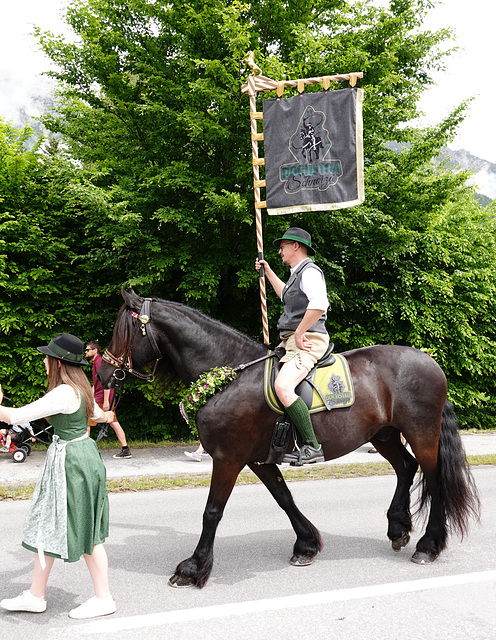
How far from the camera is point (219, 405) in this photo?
4387 mm

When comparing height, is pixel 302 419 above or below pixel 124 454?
above

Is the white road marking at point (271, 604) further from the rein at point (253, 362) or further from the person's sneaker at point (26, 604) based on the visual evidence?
the rein at point (253, 362)

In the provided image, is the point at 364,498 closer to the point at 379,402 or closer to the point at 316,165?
the point at 379,402

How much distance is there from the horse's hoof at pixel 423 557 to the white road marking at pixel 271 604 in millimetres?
323

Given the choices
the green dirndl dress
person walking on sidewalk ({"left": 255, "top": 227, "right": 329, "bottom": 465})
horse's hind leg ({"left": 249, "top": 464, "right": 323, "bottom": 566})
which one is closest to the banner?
person walking on sidewalk ({"left": 255, "top": 227, "right": 329, "bottom": 465})

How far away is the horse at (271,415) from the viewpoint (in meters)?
4.36

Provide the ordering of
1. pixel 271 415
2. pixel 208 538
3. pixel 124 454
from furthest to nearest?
pixel 124 454 < pixel 271 415 < pixel 208 538

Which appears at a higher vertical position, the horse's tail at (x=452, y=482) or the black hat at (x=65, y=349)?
the black hat at (x=65, y=349)

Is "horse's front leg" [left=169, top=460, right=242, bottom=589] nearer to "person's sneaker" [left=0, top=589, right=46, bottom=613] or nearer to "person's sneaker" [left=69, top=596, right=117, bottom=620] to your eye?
"person's sneaker" [left=69, top=596, right=117, bottom=620]

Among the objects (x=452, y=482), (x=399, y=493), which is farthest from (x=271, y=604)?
(x=452, y=482)

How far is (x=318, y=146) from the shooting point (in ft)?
20.0

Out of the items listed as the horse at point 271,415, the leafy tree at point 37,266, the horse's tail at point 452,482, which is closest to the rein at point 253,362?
the horse at point 271,415

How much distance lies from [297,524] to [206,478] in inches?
127

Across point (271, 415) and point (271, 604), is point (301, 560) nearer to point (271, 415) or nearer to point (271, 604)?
point (271, 604)
